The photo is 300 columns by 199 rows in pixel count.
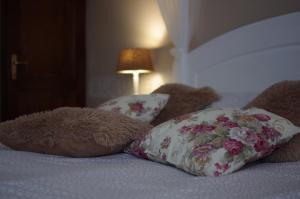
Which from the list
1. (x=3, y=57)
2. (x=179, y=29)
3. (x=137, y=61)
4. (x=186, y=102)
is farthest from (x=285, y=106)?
(x=3, y=57)

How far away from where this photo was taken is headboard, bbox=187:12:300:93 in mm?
1772

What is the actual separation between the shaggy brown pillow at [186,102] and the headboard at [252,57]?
0.22 meters

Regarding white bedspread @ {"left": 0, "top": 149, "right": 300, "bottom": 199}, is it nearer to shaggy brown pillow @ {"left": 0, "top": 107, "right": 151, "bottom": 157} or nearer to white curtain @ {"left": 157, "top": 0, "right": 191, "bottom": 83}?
shaggy brown pillow @ {"left": 0, "top": 107, "right": 151, "bottom": 157}

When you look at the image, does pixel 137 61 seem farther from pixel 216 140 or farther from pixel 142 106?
pixel 216 140

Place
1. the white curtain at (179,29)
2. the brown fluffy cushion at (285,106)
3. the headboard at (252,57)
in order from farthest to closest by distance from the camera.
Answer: the white curtain at (179,29), the headboard at (252,57), the brown fluffy cushion at (285,106)

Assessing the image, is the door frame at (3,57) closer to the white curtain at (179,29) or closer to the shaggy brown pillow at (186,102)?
the white curtain at (179,29)

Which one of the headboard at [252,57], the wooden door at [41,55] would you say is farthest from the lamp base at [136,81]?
the wooden door at [41,55]

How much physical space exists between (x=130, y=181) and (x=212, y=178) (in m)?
0.21

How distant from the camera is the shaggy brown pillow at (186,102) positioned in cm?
182

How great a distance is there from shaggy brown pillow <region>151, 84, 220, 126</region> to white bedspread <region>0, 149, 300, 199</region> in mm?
577

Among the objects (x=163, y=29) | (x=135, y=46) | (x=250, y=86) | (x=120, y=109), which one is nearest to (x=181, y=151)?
(x=120, y=109)

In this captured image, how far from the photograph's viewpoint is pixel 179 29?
2322 mm

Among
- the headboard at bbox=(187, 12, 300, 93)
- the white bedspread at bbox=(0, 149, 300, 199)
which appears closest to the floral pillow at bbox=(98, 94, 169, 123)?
the headboard at bbox=(187, 12, 300, 93)

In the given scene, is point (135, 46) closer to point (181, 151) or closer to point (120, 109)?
point (120, 109)
